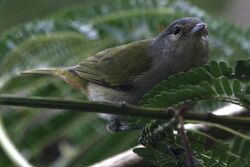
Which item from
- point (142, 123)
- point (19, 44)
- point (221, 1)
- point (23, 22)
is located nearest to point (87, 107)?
point (142, 123)

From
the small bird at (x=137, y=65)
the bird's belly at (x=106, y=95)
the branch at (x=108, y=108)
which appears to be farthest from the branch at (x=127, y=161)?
the branch at (x=108, y=108)

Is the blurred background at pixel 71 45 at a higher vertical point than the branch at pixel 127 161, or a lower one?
higher

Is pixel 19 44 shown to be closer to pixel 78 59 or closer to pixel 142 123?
pixel 78 59

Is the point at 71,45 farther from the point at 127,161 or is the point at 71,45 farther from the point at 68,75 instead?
the point at 127,161

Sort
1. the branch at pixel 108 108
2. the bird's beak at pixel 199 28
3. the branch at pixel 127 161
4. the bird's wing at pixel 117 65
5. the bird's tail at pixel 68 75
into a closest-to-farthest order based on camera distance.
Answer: the branch at pixel 108 108, the bird's beak at pixel 199 28, the branch at pixel 127 161, the bird's wing at pixel 117 65, the bird's tail at pixel 68 75

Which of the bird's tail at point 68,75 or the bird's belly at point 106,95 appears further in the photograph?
the bird's tail at point 68,75

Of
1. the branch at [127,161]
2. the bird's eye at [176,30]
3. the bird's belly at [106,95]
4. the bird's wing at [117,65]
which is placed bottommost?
the branch at [127,161]

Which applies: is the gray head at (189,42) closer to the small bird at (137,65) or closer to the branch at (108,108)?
the small bird at (137,65)
